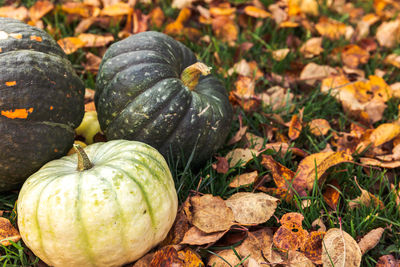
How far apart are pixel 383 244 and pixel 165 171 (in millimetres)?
1337

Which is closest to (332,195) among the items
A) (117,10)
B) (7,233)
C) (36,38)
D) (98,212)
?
(98,212)

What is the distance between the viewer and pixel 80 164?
207 cm

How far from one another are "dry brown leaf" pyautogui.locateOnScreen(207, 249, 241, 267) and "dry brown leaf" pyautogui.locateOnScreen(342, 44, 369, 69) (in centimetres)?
263

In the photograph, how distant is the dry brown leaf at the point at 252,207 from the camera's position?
7.32ft

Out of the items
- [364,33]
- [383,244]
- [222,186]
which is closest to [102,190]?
[222,186]

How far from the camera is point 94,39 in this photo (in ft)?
12.3

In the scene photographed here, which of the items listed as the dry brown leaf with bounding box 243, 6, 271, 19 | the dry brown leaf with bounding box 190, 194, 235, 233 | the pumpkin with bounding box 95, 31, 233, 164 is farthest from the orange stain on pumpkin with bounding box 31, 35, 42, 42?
the dry brown leaf with bounding box 243, 6, 271, 19

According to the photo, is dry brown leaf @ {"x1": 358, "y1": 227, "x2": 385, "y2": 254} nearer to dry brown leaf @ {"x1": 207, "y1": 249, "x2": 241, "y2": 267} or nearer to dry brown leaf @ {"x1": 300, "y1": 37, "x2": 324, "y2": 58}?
dry brown leaf @ {"x1": 207, "y1": 249, "x2": 241, "y2": 267}

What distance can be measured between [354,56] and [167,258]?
3014 mm

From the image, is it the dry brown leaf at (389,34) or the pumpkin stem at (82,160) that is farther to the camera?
the dry brown leaf at (389,34)

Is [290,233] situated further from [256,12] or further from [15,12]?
[15,12]

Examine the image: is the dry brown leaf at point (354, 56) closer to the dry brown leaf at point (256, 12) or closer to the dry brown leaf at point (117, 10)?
the dry brown leaf at point (256, 12)

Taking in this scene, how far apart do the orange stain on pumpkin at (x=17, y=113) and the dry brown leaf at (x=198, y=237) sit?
43.2 inches

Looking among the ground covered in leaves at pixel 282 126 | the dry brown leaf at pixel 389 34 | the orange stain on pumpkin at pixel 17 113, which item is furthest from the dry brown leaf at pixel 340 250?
the dry brown leaf at pixel 389 34
